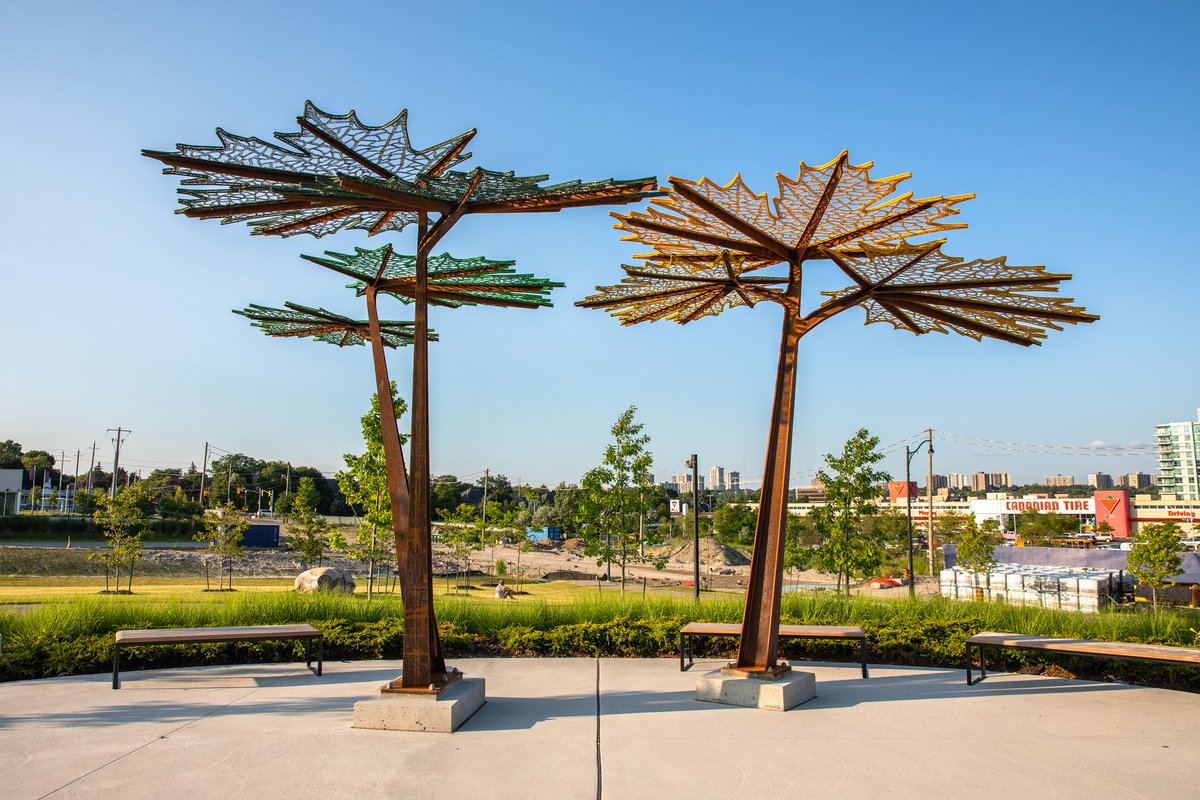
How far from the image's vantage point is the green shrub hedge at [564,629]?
853cm

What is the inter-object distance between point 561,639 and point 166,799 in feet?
18.6

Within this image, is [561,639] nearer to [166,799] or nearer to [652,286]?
[652,286]

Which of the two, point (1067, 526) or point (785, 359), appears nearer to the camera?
point (785, 359)

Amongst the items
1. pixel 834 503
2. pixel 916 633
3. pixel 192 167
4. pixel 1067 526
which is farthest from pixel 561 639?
pixel 1067 526

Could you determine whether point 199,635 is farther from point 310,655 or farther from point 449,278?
point 449,278

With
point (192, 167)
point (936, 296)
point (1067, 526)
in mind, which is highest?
Result: point (192, 167)

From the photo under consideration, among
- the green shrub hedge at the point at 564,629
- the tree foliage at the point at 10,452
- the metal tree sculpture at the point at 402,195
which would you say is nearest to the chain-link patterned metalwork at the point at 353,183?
the metal tree sculpture at the point at 402,195

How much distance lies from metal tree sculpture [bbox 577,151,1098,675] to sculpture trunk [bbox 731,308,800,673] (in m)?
0.01

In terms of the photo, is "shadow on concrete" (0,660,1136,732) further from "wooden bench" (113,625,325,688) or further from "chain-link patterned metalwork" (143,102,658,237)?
"chain-link patterned metalwork" (143,102,658,237)

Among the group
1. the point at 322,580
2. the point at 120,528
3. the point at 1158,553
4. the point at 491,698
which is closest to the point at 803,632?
the point at 491,698

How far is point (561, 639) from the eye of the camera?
977 centimetres

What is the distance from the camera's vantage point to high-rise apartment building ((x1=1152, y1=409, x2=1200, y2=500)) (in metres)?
164

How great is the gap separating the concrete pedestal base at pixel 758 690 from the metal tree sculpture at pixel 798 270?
17cm

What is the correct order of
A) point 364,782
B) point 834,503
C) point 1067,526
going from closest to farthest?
point 364,782 < point 834,503 < point 1067,526
